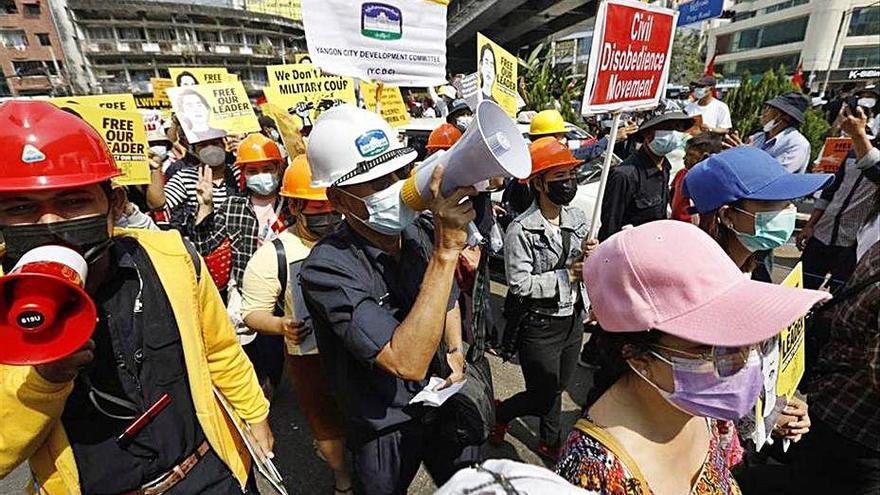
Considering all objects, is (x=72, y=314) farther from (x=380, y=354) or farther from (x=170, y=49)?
(x=170, y=49)

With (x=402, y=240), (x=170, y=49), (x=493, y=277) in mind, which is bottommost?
(x=493, y=277)

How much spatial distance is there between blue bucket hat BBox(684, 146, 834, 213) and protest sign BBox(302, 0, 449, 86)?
82.5 inches

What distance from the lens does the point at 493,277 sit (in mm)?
6430

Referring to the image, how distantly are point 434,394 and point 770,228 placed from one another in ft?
5.54

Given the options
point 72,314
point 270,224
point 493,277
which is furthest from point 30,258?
point 493,277

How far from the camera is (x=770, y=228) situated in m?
2.02

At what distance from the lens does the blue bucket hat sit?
6.53ft

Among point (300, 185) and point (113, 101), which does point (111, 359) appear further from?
point (113, 101)

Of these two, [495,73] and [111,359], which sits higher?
[495,73]

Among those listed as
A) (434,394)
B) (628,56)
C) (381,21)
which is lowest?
(434,394)

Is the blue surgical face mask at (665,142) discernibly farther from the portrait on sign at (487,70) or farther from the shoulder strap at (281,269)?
the shoulder strap at (281,269)

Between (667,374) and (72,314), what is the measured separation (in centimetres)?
149

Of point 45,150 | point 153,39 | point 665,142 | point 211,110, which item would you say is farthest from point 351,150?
point 153,39

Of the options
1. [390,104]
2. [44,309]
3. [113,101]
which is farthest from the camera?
[390,104]
